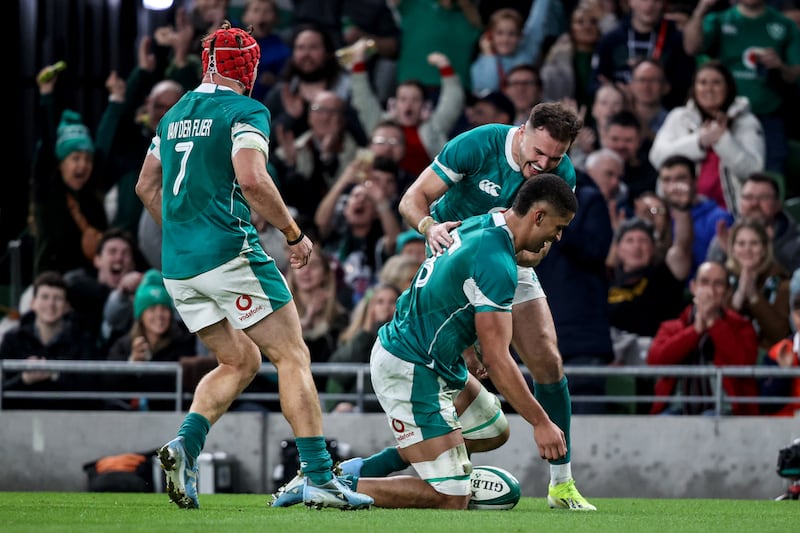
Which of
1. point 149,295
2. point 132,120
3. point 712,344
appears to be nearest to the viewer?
point 712,344

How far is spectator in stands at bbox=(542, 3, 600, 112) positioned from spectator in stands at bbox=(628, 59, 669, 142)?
639 millimetres

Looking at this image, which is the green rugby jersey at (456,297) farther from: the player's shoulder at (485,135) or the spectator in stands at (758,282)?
the spectator in stands at (758,282)

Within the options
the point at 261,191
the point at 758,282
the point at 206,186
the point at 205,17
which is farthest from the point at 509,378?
the point at 205,17

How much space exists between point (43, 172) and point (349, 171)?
300cm

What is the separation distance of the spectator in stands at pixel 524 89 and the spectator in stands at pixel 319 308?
266 cm

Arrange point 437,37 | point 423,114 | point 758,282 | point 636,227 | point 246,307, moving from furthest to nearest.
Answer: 1. point 437,37
2. point 423,114
3. point 636,227
4. point 758,282
5. point 246,307

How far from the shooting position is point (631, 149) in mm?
13617

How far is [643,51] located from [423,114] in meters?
2.23

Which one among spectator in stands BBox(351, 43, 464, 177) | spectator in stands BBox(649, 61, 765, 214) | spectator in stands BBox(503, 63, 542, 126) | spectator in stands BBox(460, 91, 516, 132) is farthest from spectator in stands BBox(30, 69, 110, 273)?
spectator in stands BBox(649, 61, 765, 214)

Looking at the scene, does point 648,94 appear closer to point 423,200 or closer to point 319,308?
point 319,308

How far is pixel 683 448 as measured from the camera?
1112 cm

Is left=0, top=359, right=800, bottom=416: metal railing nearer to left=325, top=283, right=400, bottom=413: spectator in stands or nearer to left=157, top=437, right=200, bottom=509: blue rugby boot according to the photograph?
left=325, top=283, right=400, bottom=413: spectator in stands

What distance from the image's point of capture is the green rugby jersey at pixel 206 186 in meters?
7.82

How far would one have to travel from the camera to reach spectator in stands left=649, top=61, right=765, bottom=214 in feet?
43.3
